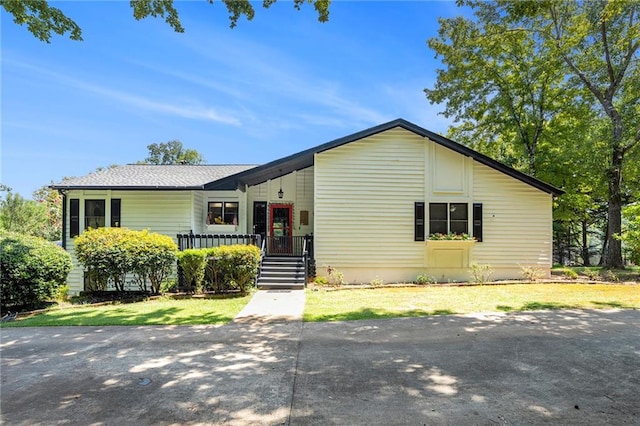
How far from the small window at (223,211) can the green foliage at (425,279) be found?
303 inches

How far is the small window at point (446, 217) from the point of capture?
508 inches

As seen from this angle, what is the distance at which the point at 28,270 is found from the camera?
791cm

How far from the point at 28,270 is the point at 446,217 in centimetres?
1271

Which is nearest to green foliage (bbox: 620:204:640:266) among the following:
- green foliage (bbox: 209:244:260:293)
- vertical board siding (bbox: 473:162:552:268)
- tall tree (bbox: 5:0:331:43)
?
vertical board siding (bbox: 473:162:552:268)

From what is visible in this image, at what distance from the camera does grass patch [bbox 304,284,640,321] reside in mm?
7566

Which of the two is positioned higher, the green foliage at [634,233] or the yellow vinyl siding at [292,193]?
the yellow vinyl siding at [292,193]

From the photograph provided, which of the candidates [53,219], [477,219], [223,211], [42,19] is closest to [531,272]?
[477,219]

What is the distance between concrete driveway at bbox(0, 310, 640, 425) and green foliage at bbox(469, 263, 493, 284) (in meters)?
6.03

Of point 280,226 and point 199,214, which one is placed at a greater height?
point 199,214

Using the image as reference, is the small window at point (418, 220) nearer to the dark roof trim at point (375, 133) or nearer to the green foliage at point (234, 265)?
the dark roof trim at point (375, 133)

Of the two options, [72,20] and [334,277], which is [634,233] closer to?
[334,277]

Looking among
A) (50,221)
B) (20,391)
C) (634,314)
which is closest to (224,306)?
(20,391)

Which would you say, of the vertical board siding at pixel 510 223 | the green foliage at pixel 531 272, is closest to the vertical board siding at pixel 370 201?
the vertical board siding at pixel 510 223

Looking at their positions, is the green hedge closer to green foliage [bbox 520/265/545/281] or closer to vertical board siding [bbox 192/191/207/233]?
vertical board siding [bbox 192/191/207/233]
